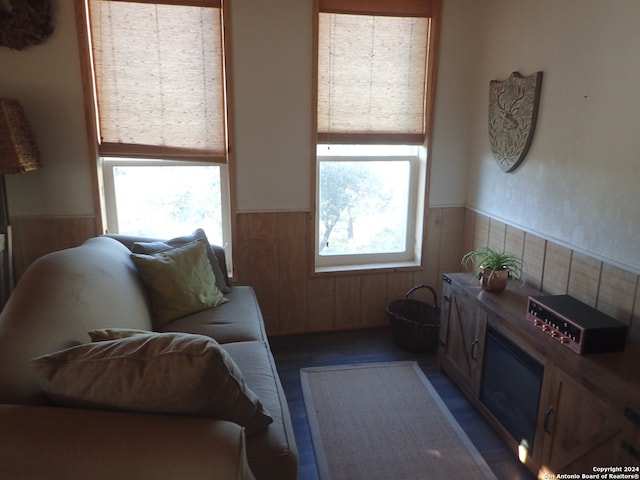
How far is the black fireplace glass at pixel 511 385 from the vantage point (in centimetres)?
207

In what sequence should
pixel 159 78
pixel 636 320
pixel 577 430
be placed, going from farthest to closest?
pixel 159 78
pixel 636 320
pixel 577 430

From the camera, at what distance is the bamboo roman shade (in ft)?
10.2

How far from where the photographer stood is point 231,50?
2.95m

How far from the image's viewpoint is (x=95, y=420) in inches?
46.4

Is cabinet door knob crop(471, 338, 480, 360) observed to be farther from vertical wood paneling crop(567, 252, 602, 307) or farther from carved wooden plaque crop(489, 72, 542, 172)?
Result: carved wooden plaque crop(489, 72, 542, 172)

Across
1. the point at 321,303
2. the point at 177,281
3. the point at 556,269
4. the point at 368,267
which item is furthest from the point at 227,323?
the point at 556,269

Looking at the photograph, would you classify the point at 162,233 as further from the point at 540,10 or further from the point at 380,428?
the point at 540,10

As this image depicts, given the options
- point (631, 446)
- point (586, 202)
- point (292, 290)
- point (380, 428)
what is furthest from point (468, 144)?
point (631, 446)

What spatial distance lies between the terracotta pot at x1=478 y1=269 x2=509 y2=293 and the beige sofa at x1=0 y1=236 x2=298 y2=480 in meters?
1.26

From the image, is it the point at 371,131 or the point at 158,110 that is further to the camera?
the point at 371,131

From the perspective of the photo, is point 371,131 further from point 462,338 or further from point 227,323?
point 227,323

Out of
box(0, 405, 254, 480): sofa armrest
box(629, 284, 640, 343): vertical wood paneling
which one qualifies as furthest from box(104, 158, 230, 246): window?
box(629, 284, 640, 343): vertical wood paneling

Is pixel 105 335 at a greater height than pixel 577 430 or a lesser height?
greater

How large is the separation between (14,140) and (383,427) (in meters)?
2.56
